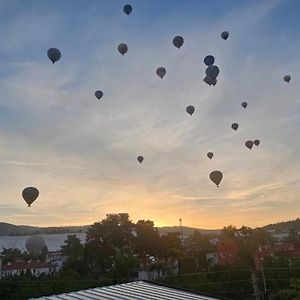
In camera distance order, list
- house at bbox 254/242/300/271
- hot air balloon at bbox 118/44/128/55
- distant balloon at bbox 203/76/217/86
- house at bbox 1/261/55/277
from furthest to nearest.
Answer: house at bbox 1/261/55/277 → house at bbox 254/242/300/271 → hot air balloon at bbox 118/44/128/55 → distant balloon at bbox 203/76/217/86

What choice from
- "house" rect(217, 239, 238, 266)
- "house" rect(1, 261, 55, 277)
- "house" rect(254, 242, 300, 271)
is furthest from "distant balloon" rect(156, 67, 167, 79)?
"house" rect(1, 261, 55, 277)

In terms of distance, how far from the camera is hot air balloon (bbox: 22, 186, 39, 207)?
49.8 ft

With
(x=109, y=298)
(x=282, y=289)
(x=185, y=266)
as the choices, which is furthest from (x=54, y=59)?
(x=185, y=266)

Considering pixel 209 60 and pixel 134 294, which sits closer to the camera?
pixel 134 294

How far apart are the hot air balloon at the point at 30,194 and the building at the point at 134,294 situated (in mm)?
7215

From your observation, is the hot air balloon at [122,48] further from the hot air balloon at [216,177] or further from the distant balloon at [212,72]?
the hot air balloon at [216,177]

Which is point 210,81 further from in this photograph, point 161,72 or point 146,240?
point 146,240

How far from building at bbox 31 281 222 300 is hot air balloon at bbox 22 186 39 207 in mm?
7215

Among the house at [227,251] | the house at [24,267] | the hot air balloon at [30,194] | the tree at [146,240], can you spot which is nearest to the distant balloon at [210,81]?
the hot air balloon at [30,194]

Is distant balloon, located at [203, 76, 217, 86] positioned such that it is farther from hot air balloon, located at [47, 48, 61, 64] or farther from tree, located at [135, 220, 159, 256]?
tree, located at [135, 220, 159, 256]

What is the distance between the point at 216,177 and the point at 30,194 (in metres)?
6.36

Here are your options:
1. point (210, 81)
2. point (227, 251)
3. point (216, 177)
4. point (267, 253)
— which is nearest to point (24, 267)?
point (227, 251)

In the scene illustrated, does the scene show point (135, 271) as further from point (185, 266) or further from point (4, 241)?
point (4, 241)

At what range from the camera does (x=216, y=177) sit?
50.5ft
